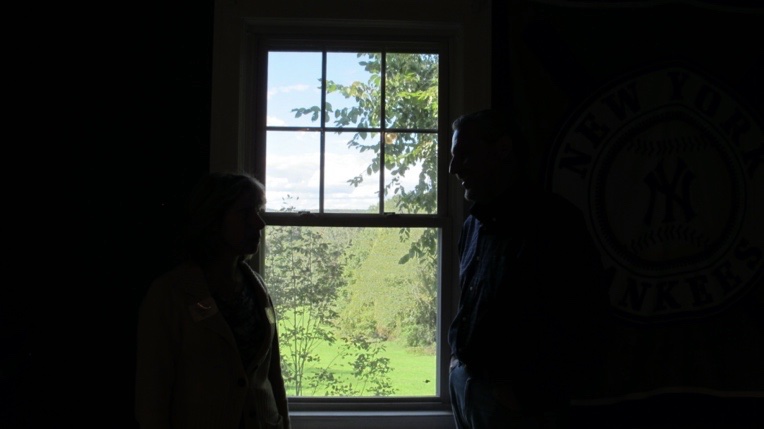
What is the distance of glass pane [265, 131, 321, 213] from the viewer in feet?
9.36

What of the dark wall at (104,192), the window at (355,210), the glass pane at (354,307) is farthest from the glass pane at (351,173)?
the dark wall at (104,192)

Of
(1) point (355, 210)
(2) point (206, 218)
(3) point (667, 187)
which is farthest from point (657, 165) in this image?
(2) point (206, 218)

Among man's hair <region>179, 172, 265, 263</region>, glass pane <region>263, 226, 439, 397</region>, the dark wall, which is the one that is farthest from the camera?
glass pane <region>263, 226, 439, 397</region>

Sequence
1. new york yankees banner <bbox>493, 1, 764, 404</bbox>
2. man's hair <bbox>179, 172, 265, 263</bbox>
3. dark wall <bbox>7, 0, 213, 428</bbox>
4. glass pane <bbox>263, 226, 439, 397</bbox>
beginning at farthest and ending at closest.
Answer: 1. glass pane <bbox>263, 226, 439, 397</bbox>
2. new york yankees banner <bbox>493, 1, 764, 404</bbox>
3. dark wall <bbox>7, 0, 213, 428</bbox>
4. man's hair <bbox>179, 172, 265, 263</bbox>

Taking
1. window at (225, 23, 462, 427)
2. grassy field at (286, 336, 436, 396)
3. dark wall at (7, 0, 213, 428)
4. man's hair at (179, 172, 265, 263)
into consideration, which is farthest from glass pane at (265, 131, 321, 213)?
man's hair at (179, 172, 265, 263)

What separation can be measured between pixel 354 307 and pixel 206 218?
1.07 meters

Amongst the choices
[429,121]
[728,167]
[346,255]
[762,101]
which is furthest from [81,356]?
[762,101]

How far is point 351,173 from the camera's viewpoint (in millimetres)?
2861

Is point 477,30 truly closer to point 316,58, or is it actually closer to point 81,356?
point 316,58

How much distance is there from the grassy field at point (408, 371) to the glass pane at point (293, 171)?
2.48ft

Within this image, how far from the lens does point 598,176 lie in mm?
2740

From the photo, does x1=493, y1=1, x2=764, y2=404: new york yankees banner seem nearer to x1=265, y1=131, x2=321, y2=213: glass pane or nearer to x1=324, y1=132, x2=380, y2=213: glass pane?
x1=324, y1=132, x2=380, y2=213: glass pane

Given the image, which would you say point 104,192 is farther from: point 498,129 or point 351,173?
point 498,129

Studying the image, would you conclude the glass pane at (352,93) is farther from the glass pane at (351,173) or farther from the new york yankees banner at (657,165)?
the new york yankees banner at (657,165)
